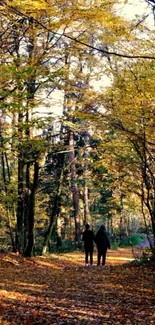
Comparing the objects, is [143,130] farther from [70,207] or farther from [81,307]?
[70,207]

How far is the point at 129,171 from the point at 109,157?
1.11 meters

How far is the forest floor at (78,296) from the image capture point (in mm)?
6512

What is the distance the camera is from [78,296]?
8.59 metres

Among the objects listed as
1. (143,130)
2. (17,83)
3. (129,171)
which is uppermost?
(17,83)

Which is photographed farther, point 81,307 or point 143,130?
point 143,130

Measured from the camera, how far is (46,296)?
8570 mm

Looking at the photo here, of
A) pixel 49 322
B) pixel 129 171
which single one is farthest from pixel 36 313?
pixel 129 171

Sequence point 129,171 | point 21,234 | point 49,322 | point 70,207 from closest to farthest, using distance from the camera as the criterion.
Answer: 1. point 49,322
2. point 129,171
3. point 21,234
4. point 70,207

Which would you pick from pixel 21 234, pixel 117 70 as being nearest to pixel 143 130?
pixel 117 70

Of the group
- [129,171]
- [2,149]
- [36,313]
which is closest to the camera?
[36,313]

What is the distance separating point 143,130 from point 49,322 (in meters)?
6.55

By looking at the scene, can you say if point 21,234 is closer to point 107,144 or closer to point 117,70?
point 107,144

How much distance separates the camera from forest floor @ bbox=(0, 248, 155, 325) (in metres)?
6.51

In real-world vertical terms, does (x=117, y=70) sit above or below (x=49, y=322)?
above
